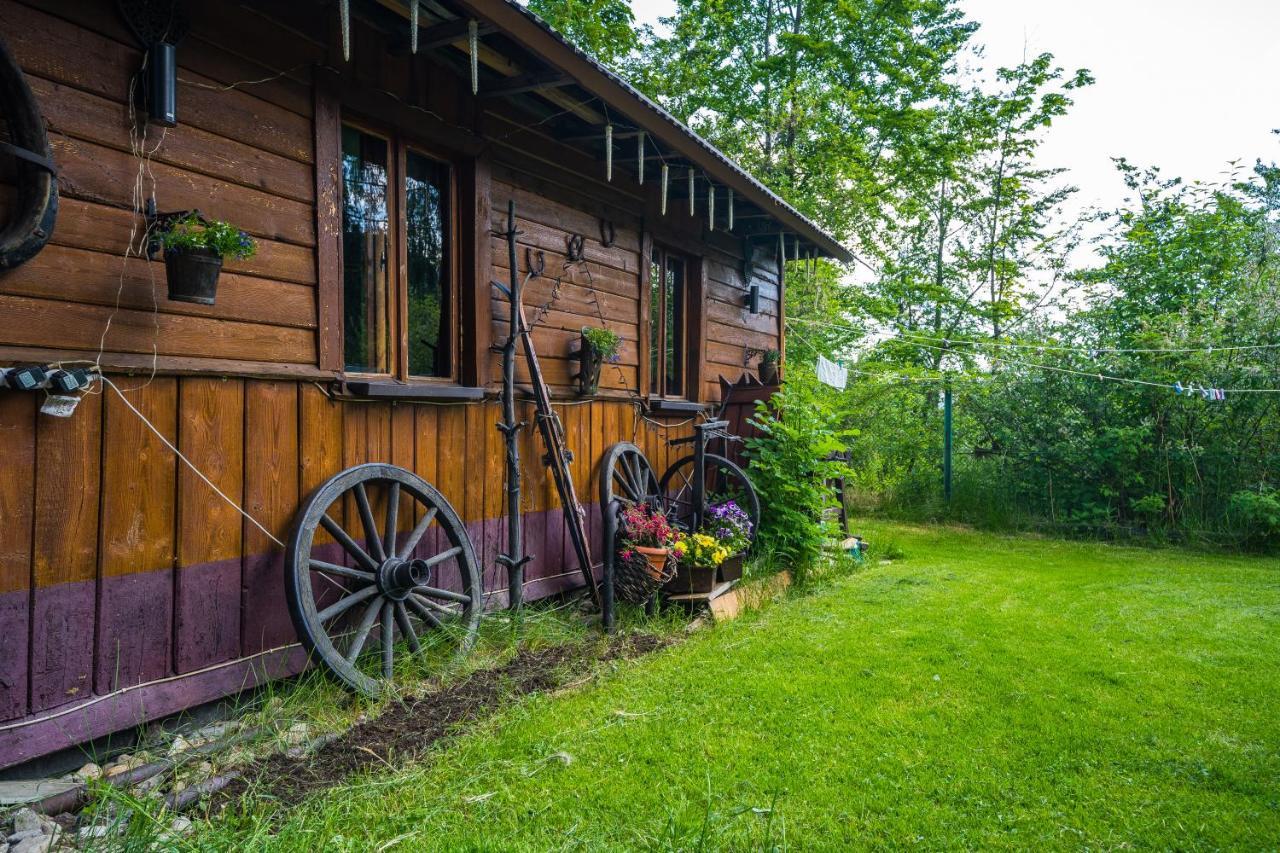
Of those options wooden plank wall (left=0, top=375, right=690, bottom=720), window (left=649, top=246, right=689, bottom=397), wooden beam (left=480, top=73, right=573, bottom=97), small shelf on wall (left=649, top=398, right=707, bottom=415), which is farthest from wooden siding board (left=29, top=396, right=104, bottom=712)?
window (left=649, top=246, right=689, bottom=397)

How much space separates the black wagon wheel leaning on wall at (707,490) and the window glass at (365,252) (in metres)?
2.24

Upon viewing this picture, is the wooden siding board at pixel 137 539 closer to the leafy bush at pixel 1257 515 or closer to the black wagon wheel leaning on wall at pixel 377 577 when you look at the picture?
the black wagon wheel leaning on wall at pixel 377 577

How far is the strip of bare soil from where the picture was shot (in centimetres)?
222

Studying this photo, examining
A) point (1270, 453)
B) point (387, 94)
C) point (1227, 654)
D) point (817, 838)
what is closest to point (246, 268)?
point (387, 94)

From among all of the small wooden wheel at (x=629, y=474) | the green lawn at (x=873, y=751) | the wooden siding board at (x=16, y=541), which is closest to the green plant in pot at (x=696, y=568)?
the green lawn at (x=873, y=751)

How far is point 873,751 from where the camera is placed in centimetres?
260

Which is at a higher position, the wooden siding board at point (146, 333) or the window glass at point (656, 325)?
the window glass at point (656, 325)

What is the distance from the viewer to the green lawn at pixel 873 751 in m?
2.06

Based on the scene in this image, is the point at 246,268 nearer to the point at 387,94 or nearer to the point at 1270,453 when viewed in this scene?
the point at 387,94

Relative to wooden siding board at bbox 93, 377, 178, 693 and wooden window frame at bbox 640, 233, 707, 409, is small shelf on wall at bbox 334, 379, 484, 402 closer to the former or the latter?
wooden siding board at bbox 93, 377, 178, 693

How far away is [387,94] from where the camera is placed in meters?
3.35

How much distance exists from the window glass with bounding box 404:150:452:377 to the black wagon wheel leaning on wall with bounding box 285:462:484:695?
2.36 feet

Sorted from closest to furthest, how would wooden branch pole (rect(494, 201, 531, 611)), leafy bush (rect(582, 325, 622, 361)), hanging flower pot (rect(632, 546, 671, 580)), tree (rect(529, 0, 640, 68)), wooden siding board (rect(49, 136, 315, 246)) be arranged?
wooden siding board (rect(49, 136, 315, 246)) < wooden branch pole (rect(494, 201, 531, 611)) < hanging flower pot (rect(632, 546, 671, 580)) < leafy bush (rect(582, 325, 622, 361)) < tree (rect(529, 0, 640, 68))

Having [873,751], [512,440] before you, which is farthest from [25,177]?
[873,751]
